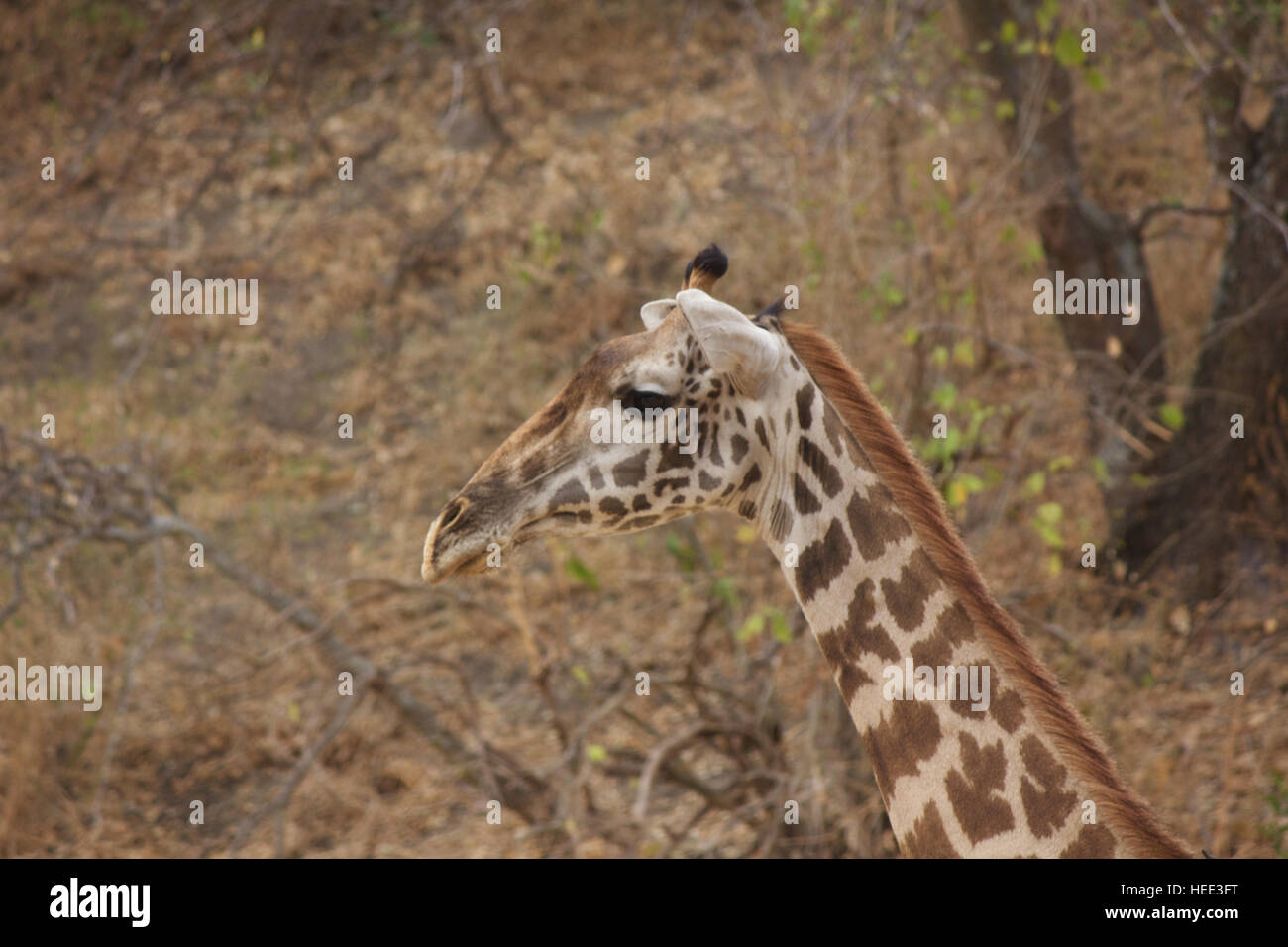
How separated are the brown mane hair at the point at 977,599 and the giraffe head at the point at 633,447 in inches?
4.5

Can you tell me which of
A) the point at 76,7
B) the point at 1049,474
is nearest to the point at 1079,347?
the point at 1049,474

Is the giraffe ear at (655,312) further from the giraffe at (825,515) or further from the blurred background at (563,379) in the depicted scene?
the blurred background at (563,379)

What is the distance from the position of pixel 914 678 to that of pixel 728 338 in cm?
84

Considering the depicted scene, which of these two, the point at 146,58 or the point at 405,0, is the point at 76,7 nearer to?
the point at 146,58

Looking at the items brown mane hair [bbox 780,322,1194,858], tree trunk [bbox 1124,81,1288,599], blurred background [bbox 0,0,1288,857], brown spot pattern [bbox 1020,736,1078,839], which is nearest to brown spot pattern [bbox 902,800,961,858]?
brown spot pattern [bbox 1020,736,1078,839]

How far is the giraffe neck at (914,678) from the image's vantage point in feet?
8.85

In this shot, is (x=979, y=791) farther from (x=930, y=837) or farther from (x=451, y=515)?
(x=451, y=515)

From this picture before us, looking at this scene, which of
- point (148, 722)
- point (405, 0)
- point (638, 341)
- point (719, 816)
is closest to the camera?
point (638, 341)

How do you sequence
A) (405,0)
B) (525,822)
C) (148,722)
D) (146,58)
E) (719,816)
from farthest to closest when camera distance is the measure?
(146,58) → (405,0) → (148,722) → (719,816) → (525,822)

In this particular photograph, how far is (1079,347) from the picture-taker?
6863 mm

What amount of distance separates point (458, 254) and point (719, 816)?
5240 millimetres

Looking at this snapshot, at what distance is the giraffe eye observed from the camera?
9.79 feet

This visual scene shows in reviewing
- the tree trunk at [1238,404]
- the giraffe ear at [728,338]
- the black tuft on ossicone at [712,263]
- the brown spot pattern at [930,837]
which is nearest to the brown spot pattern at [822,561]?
the giraffe ear at [728,338]

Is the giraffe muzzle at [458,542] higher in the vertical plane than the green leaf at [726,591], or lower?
higher
